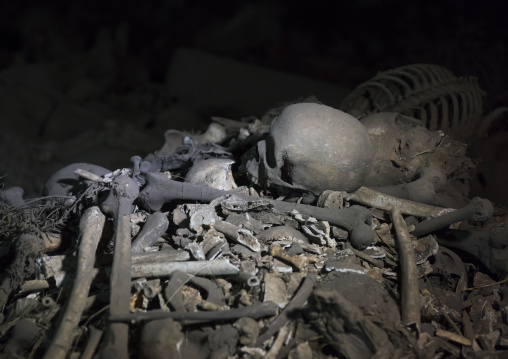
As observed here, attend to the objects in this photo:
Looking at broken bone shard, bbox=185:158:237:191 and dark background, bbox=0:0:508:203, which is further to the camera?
dark background, bbox=0:0:508:203

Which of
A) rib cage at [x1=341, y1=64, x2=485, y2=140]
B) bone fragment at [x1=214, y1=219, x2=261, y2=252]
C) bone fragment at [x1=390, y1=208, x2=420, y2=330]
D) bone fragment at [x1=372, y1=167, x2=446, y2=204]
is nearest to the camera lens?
bone fragment at [x1=390, y1=208, x2=420, y2=330]

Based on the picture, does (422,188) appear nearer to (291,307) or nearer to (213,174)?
(291,307)

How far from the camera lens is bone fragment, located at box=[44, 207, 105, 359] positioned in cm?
174

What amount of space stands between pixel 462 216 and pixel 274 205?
1.18 metres

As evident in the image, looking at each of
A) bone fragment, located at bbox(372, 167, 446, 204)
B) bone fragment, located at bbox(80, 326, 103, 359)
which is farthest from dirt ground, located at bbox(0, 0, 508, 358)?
bone fragment, located at bbox(372, 167, 446, 204)

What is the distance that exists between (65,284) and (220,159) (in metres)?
1.36

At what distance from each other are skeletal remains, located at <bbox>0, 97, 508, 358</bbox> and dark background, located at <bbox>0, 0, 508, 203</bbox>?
1.75 m

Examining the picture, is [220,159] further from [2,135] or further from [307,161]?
[2,135]

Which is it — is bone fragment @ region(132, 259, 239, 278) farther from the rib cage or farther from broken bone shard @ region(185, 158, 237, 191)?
the rib cage

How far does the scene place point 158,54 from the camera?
718 centimetres

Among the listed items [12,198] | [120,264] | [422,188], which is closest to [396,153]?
[422,188]

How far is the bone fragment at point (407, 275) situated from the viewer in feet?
6.30

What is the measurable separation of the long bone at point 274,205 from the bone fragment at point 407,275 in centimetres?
18

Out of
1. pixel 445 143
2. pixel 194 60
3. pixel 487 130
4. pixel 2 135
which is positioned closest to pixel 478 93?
pixel 487 130
